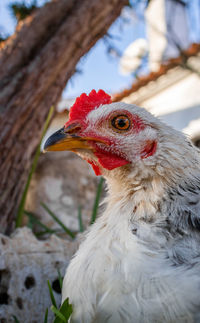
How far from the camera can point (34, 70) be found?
215 centimetres

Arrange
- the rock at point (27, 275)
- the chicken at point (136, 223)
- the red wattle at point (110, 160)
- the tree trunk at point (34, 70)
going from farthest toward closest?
the tree trunk at point (34, 70), the rock at point (27, 275), the red wattle at point (110, 160), the chicken at point (136, 223)

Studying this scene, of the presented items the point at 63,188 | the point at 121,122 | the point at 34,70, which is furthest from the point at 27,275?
the point at 63,188

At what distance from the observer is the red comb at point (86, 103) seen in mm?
1111

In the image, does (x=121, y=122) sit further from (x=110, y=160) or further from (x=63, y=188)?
(x=63, y=188)

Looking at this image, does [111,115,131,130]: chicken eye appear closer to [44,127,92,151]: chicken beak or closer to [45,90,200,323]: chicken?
[45,90,200,323]: chicken

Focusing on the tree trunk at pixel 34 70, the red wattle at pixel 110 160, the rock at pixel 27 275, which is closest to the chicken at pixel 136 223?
the red wattle at pixel 110 160

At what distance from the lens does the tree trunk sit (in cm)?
195

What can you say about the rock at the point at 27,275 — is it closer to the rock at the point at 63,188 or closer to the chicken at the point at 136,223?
the chicken at the point at 136,223

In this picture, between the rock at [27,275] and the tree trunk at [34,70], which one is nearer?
the rock at [27,275]

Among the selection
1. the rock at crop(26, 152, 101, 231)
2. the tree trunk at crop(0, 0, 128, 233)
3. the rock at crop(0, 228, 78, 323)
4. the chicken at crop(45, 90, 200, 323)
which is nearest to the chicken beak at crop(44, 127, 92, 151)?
the chicken at crop(45, 90, 200, 323)

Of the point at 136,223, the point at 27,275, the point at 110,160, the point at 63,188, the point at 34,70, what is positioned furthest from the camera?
the point at 63,188

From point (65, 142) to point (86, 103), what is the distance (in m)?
0.20

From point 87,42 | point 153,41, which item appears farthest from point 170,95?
point 87,42

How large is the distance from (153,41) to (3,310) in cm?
681
